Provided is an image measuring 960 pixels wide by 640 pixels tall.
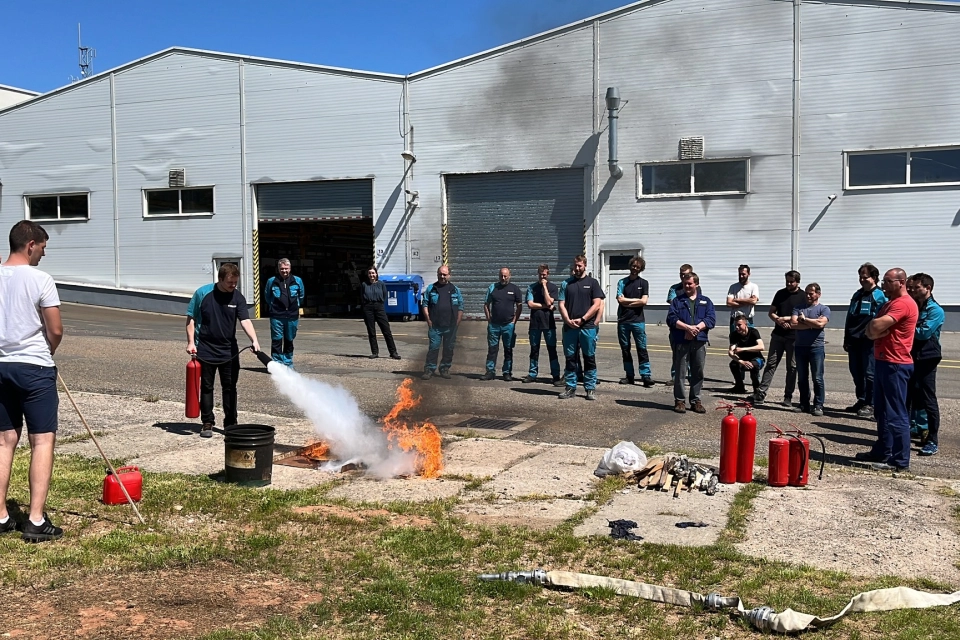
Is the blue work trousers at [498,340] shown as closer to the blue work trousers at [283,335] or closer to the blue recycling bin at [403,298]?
the blue work trousers at [283,335]

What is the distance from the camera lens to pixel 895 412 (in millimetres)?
8086

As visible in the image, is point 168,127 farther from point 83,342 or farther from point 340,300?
point 83,342

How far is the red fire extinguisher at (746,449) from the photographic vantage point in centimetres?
746

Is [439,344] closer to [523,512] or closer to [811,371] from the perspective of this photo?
[811,371]

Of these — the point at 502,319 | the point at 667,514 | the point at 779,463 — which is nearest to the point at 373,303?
the point at 502,319

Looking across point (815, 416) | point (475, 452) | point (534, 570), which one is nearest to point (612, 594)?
point (534, 570)

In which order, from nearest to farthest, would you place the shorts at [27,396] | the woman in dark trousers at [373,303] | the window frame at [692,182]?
the shorts at [27,396] → the woman in dark trousers at [373,303] → the window frame at [692,182]

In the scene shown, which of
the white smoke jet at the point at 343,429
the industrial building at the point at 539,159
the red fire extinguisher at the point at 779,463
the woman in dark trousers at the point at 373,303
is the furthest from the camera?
the industrial building at the point at 539,159

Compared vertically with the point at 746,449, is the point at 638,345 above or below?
above

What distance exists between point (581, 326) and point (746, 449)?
15.4 feet

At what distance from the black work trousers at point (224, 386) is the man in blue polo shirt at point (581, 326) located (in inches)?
184

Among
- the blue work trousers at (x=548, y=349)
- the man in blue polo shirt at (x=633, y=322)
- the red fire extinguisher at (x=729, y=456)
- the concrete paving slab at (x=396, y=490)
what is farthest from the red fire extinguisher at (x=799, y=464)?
the blue work trousers at (x=548, y=349)

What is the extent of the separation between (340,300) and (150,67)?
10615mm

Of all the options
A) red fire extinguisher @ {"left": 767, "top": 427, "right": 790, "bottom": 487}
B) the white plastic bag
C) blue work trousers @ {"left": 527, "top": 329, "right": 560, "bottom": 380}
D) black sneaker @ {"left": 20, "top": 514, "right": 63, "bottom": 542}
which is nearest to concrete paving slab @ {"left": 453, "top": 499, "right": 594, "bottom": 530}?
the white plastic bag
